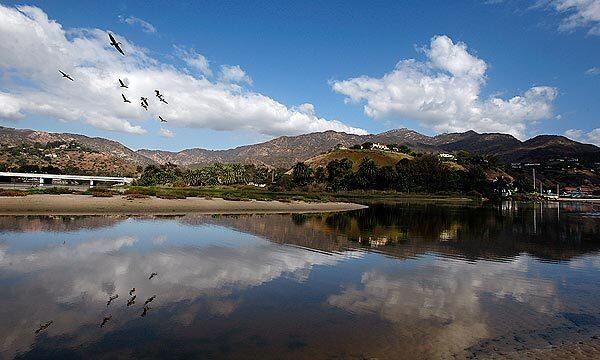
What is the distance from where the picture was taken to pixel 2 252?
21.4 meters

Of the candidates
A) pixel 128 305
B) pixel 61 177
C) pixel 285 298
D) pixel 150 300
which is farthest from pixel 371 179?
pixel 128 305

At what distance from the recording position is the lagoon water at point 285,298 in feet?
34.5

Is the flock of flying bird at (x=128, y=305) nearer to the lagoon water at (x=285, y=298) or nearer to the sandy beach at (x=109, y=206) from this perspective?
the lagoon water at (x=285, y=298)

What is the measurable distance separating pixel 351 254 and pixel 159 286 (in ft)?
44.0

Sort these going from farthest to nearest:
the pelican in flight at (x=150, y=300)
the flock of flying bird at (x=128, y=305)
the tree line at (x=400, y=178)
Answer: the tree line at (x=400, y=178) → the pelican in flight at (x=150, y=300) → the flock of flying bird at (x=128, y=305)

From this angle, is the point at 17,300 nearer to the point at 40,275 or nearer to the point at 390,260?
the point at 40,275

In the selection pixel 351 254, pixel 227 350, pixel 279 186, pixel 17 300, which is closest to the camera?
pixel 227 350

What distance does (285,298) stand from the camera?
15234mm

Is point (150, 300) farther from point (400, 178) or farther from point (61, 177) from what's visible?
point (61, 177)

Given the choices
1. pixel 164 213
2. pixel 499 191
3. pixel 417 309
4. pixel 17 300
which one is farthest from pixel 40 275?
pixel 499 191

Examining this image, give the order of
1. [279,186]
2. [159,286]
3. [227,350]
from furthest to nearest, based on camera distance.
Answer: [279,186], [159,286], [227,350]

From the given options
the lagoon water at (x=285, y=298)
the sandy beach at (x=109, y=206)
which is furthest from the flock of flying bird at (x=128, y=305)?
the sandy beach at (x=109, y=206)

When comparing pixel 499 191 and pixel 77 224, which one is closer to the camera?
pixel 77 224

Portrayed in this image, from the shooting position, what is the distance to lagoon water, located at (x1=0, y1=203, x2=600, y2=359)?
10516 mm
